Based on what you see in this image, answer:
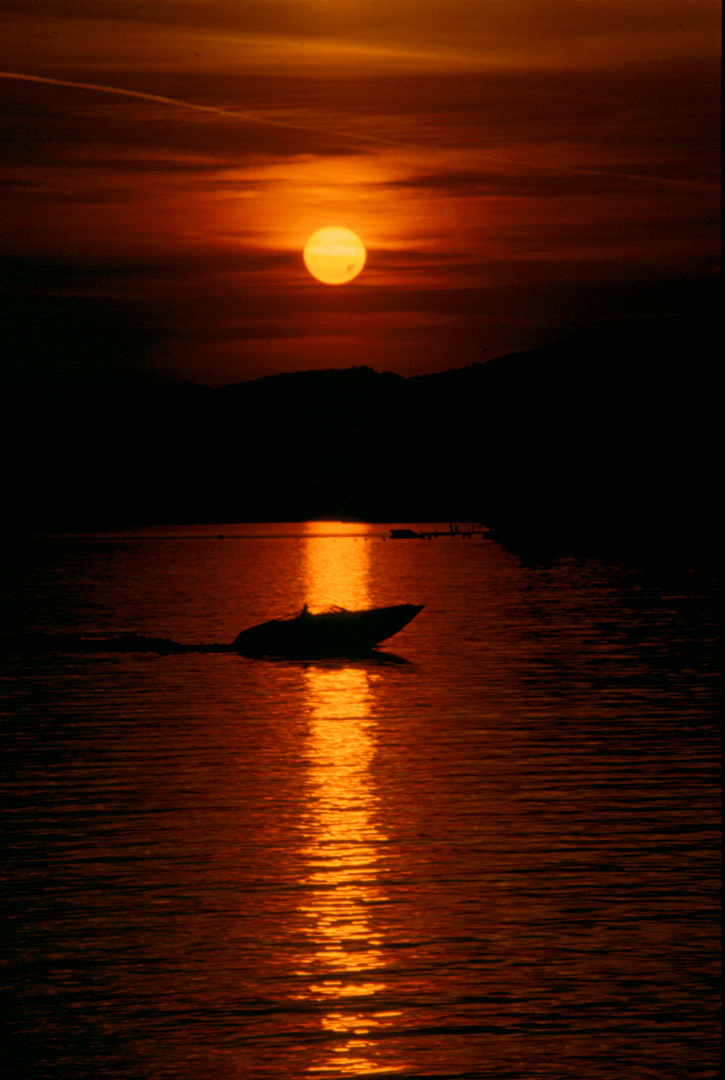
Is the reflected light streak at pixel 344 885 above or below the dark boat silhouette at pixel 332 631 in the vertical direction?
below

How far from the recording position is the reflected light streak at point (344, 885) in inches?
787

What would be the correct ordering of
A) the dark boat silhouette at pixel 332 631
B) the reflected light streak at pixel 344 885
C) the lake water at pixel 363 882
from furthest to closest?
1. the dark boat silhouette at pixel 332 631
2. the reflected light streak at pixel 344 885
3. the lake water at pixel 363 882

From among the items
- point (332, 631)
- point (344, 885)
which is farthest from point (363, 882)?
point (332, 631)

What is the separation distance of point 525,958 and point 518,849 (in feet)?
25.0

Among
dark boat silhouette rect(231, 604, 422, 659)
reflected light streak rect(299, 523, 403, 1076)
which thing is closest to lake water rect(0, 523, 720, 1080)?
reflected light streak rect(299, 523, 403, 1076)

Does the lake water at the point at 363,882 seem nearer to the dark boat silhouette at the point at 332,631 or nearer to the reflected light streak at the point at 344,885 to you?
the reflected light streak at the point at 344,885

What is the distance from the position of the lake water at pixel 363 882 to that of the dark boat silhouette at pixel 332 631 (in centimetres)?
1406

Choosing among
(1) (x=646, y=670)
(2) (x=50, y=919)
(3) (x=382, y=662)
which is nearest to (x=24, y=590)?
(3) (x=382, y=662)

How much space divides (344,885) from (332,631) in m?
51.3

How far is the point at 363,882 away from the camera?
91.2 feet

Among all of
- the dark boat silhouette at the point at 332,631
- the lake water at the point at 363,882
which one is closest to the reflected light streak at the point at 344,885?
the lake water at the point at 363,882

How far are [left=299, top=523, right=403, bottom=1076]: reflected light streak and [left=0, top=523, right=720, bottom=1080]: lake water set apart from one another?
8 centimetres

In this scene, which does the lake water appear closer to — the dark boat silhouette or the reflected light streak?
the reflected light streak

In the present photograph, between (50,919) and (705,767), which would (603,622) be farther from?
(50,919)
